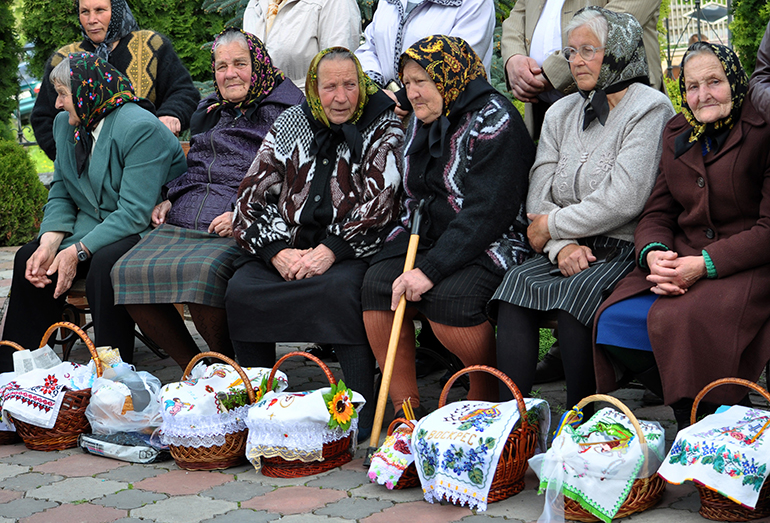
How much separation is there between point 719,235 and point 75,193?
3363 mm

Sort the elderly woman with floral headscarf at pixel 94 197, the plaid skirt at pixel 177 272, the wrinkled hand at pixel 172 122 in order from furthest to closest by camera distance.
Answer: the wrinkled hand at pixel 172 122 < the elderly woman with floral headscarf at pixel 94 197 < the plaid skirt at pixel 177 272

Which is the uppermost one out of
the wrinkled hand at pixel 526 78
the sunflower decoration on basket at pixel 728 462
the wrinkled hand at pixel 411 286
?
the wrinkled hand at pixel 526 78

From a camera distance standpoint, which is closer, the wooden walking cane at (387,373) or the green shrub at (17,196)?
the wooden walking cane at (387,373)

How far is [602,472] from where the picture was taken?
2.71 m

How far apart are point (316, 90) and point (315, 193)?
1.60ft

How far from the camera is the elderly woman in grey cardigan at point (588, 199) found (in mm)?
3314

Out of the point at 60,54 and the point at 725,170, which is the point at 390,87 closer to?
the point at 725,170

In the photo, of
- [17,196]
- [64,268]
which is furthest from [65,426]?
[17,196]

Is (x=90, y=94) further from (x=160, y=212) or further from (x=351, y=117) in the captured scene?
(x=351, y=117)

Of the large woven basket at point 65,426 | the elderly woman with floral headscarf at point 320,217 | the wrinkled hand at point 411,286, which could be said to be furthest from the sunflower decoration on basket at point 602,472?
the large woven basket at point 65,426

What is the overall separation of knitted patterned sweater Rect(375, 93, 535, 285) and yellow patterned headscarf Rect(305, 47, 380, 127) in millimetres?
393

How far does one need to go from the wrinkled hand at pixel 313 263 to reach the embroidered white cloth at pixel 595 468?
4.85 feet

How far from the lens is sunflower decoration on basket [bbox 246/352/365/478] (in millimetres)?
→ 3277

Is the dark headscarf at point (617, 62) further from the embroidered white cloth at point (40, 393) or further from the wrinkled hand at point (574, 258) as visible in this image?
the embroidered white cloth at point (40, 393)
